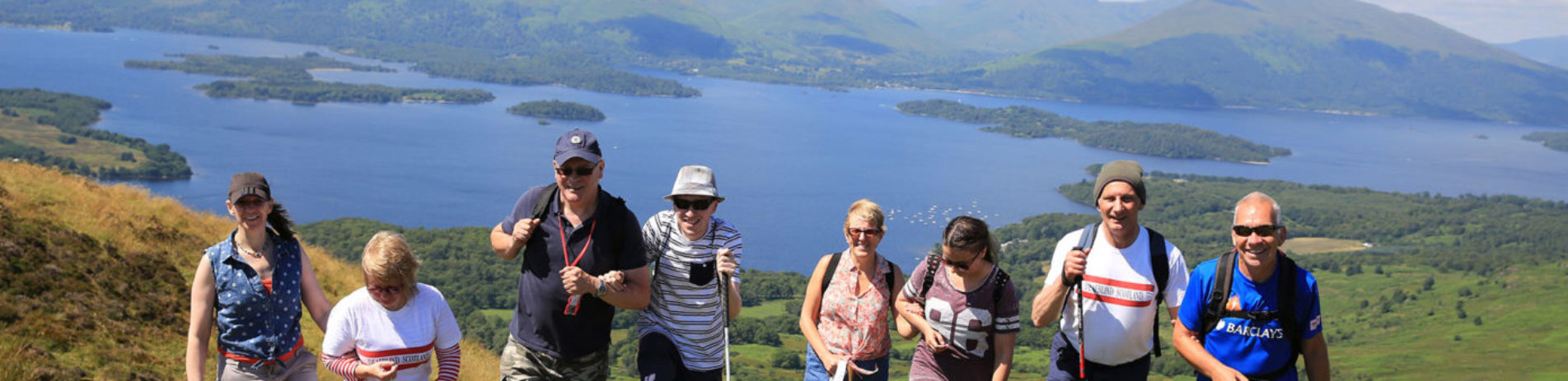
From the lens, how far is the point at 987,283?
4.43 meters

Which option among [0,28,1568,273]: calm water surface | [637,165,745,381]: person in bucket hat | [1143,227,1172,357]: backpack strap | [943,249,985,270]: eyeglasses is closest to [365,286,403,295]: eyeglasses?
[637,165,745,381]: person in bucket hat

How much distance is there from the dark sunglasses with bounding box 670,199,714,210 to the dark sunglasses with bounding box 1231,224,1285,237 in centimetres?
216

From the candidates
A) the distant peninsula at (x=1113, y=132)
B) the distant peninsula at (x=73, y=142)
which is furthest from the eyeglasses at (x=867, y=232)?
the distant peninsula at (x=1113, y=132)

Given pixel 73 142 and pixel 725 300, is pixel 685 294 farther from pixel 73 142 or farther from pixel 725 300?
pixel 73 142

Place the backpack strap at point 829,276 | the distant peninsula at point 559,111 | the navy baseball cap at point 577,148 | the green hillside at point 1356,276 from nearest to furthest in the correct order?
the navy baseball cap at point 577,148, the backpack strap at point 829,276, the green hillside at point 1356,276, the distant peninsula at point 559,111

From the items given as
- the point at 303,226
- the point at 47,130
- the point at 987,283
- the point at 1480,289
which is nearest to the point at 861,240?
the point at 987,283

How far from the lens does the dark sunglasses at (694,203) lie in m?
4.51

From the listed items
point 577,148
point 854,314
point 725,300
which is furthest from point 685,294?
point 577,148

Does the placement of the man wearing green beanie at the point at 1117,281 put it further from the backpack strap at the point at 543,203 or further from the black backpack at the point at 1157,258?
the backpack strap at the point at 543,203

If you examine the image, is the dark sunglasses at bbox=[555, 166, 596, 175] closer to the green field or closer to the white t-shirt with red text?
the white t-shirt with red text

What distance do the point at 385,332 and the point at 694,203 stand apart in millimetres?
1396

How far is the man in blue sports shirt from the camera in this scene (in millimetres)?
3684

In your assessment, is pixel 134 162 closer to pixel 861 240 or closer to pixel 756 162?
pixel 756 162

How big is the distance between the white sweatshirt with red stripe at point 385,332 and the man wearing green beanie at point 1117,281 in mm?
2497
